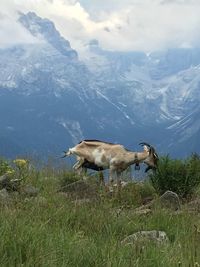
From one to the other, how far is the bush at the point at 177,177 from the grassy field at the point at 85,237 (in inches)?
152

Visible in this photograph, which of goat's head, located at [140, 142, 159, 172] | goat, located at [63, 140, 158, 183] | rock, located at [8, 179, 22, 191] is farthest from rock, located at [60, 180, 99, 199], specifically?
goat's head, located at [140, 142, 159, 172]

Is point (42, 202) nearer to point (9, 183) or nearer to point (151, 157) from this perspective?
point (9, 183)

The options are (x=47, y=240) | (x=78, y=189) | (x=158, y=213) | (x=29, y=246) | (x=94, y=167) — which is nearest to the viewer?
(x=29, y=246)

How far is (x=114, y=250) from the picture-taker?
500 centimetres

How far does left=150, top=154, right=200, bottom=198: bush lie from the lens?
12.4m

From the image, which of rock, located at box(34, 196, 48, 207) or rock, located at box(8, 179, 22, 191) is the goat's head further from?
rock, located at box(34, 196, 48, 207)

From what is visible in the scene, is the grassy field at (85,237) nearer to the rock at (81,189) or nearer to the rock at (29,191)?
the rock at (29,191)

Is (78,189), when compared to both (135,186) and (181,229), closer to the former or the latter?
(135,186)

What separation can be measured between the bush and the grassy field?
3.86 m

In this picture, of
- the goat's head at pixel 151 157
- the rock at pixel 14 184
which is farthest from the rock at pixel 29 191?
the goat's head at pixel 151 157

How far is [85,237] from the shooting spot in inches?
248

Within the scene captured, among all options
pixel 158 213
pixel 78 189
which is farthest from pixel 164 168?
pixel 158 213

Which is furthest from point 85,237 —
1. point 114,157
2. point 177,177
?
point 114,157

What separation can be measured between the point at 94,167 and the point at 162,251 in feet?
38.6
